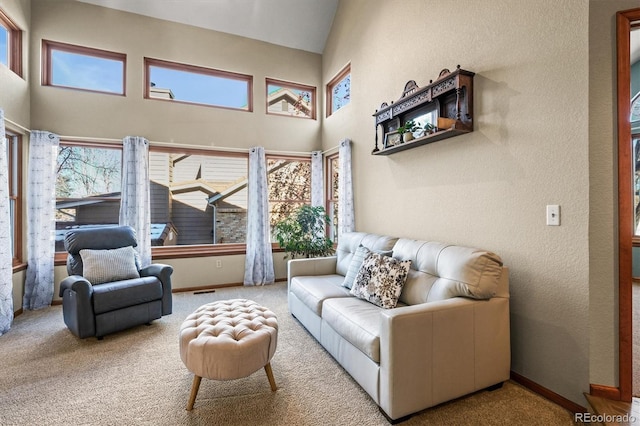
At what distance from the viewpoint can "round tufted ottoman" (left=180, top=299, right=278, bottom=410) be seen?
1.84 m

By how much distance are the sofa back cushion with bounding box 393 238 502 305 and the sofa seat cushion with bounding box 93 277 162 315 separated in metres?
2.50

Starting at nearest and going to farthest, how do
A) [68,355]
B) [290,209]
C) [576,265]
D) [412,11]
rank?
[576,265]
[68,355]
[412,11]
[290,209]

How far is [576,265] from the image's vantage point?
1.87m

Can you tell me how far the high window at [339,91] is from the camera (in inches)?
188

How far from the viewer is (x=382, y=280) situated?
2520mm

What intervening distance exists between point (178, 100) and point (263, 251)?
2.64m

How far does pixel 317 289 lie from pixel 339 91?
3.46 metres

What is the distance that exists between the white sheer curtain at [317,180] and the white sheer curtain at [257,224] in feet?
2.68

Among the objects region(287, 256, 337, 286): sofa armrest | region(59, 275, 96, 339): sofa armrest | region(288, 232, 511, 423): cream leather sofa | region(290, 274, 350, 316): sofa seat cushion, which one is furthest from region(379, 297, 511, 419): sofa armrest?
region(59, 275, 96, 339): sofa armrest

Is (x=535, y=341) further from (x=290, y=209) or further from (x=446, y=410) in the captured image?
(x=290, y=209)

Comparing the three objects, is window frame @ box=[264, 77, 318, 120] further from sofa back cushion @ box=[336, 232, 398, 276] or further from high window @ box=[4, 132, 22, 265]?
high window @ box=[4, 132, 22, 265]

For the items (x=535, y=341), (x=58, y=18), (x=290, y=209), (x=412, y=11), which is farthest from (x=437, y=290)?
(x=58, y=18)

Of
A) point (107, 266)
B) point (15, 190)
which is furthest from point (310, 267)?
point (15, 190)

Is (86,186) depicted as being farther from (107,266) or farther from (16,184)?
Answer: (107,266)
